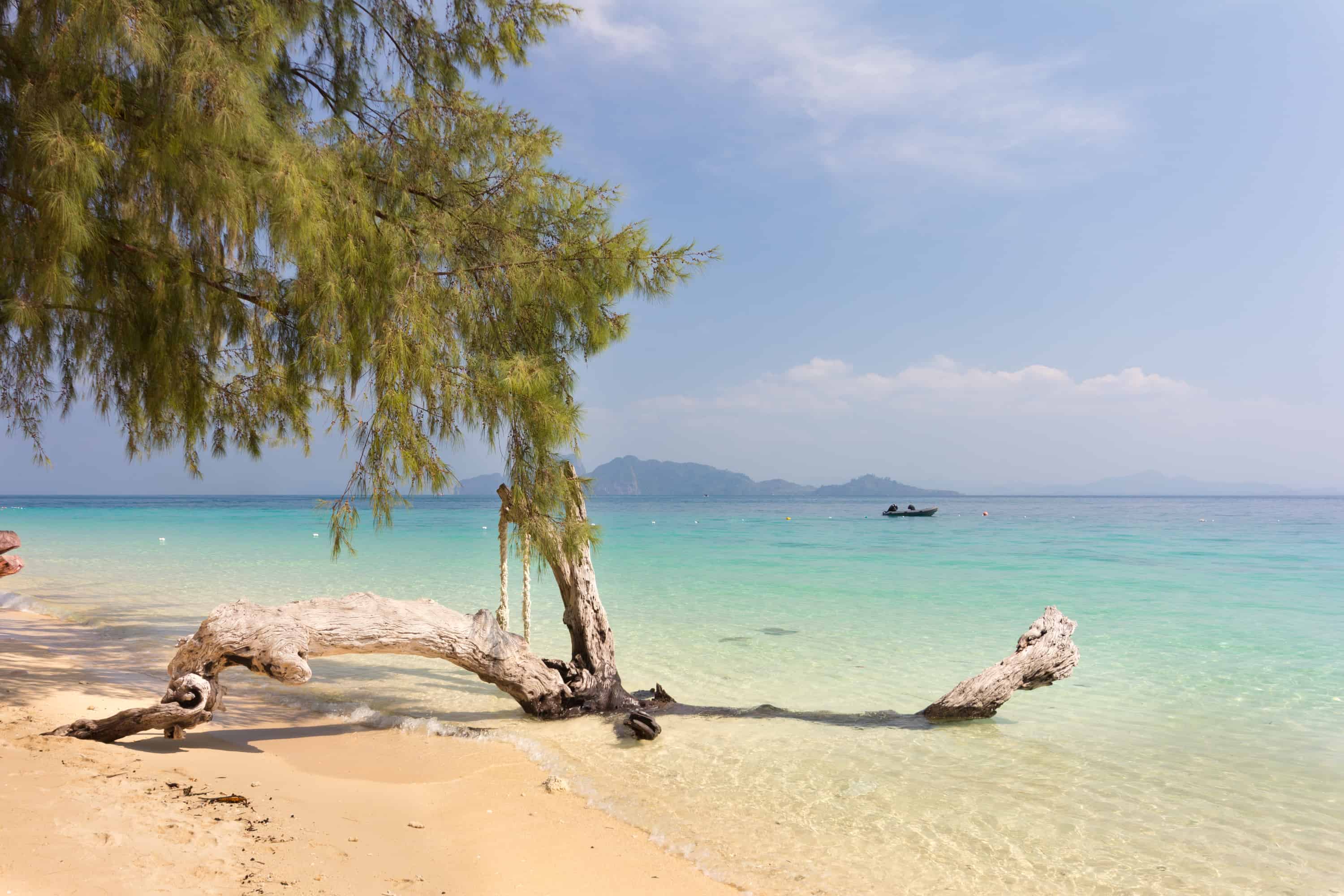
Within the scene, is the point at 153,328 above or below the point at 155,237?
below

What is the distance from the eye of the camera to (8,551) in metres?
5.58

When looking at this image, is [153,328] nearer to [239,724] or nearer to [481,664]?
[239,724]

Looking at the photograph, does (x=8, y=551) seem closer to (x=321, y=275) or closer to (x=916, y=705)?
(x=321, y=275)

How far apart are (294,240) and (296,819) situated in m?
→ 3.07

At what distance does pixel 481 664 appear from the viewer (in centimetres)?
550

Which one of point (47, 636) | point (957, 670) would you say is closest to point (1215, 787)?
point (957, 670)

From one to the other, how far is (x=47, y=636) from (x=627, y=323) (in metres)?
7.58

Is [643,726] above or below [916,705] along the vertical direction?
above

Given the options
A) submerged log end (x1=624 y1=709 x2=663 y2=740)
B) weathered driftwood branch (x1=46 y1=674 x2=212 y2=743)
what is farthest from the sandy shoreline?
submerged log end (x1=624 y1=709 x2=663 y2=740)

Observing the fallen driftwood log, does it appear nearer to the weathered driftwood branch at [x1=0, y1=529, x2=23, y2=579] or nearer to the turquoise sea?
the turquoise sea

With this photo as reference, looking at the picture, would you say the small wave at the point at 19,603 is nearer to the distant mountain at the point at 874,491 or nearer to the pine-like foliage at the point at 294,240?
the pine-like foliage at the point at 294,240

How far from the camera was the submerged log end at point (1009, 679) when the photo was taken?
573 centimetres

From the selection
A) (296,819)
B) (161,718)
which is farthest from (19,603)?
(296,819)

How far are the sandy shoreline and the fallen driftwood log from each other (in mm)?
361
